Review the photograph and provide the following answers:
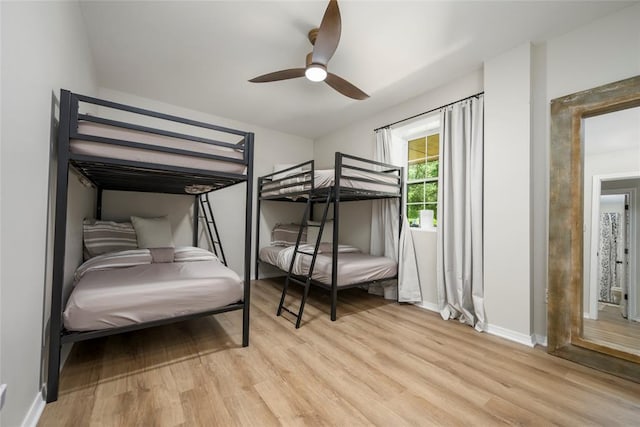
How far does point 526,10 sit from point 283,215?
3.68 metres

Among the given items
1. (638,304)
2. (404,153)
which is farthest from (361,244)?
(638,304)

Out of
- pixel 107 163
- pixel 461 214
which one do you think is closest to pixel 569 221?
pixel 461 214

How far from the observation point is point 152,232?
296 cm

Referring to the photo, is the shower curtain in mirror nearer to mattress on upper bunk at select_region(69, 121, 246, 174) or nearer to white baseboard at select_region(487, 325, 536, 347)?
white baseboard at select_region(487, 325, 536, 347)

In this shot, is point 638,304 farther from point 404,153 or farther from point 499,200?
point 404,153

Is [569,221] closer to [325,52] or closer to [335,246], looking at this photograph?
[335,246]

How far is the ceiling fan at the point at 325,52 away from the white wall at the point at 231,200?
6.45 feet

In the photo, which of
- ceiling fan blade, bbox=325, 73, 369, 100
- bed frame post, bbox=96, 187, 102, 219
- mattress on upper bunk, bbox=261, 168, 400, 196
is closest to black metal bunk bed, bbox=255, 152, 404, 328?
mattress on upper bunk, bbox=261, 168, 400, 196

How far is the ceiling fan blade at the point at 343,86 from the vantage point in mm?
2193

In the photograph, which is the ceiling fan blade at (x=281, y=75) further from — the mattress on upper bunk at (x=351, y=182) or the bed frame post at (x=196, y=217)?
the bed frame post at (x=196, y=217)

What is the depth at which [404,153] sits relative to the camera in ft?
11.4

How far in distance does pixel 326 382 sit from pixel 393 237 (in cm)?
204

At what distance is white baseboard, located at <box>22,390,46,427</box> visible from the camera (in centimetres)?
109

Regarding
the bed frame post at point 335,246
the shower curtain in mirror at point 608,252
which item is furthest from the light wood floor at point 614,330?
the bed frame post at point 335,246
